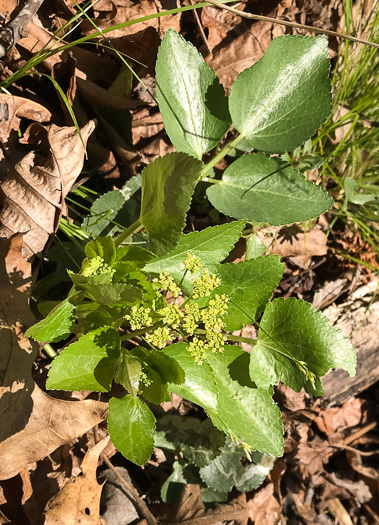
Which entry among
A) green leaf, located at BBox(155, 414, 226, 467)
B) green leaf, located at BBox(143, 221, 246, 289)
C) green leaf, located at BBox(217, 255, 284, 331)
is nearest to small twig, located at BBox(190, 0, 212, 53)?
green leaf, located at BBox(143, 221, 246, 289)

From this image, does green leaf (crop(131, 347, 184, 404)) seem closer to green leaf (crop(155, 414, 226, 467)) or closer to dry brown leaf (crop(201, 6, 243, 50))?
green leaf (crop(155, 414, 226, 467))

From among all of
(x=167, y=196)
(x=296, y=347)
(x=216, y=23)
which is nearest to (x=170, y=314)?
(x=167, y=196)

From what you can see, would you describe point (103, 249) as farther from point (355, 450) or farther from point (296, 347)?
point (355, 450)

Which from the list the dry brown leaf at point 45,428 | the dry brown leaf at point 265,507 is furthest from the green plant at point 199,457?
the dry brown leaf at point 45,428

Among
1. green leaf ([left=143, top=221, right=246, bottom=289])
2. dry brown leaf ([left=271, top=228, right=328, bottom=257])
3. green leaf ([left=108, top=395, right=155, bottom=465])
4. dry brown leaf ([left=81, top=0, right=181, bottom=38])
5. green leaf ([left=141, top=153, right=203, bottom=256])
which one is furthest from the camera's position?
dry brown leaf ([left=271, top=228, right=328, bottom=257])

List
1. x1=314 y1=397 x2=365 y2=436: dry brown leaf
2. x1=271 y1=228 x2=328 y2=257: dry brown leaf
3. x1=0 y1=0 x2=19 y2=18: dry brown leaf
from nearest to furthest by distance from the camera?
1. x1=0 y1=0 x2=19 y2=18: dry brown leaf
2. x1=271 y1=228 x2=328 y2=257: dry brown leaf
3. x1=314 y1=397 x2=365 y2=436: dry brown leaf

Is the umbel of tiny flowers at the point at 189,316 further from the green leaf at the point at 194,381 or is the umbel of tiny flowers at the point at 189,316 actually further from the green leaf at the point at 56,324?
the green leaf at the point at 56,324
